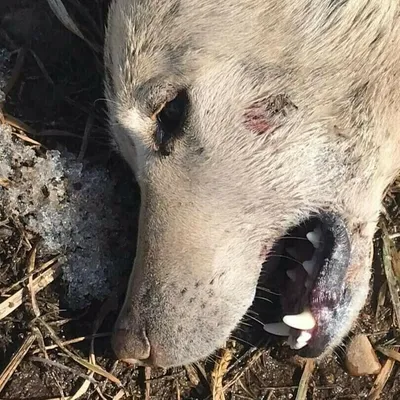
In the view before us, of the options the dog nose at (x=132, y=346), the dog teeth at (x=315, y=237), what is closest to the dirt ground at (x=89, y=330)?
the dog nose at (x=132, y=346)

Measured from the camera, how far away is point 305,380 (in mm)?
3182

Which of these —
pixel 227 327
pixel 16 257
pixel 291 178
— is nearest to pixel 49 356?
pixel 16 257

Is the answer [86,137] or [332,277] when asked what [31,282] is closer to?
[86,137]

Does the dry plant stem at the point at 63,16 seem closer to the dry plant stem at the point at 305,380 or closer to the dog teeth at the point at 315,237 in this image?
the dog teeth at the point at 315,237

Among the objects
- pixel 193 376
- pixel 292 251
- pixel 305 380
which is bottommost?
pixel 193 376

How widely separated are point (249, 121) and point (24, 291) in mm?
1247

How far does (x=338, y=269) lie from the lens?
2498 millimetres

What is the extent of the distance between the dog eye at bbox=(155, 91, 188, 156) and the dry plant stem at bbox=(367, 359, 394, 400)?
1.37m

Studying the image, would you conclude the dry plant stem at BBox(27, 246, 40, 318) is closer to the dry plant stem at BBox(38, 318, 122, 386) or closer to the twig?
the dry plant stem at BBox(38, 318, 122, 386)

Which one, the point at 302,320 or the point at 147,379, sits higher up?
the point at 302,320

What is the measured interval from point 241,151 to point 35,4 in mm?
1411

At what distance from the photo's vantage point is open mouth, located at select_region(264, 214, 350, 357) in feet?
8.20

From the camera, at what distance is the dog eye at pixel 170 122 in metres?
2.47

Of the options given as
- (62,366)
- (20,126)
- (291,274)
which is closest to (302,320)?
(291,274)
